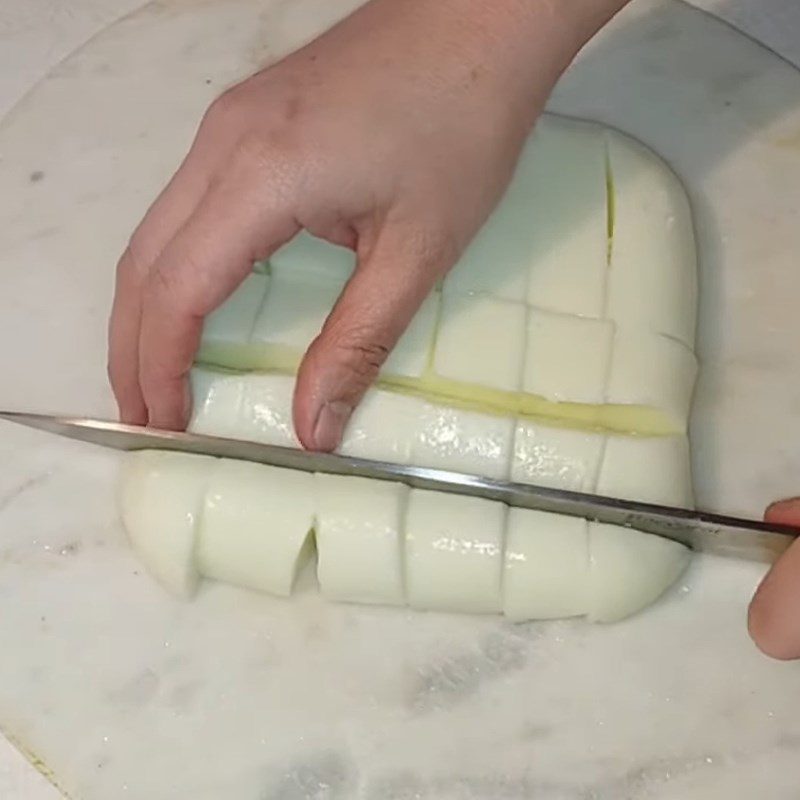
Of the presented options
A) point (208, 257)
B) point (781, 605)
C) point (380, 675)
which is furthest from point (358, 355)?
point (781, 605)

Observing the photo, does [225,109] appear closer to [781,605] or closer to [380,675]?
[380,675]

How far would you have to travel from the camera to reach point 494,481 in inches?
81.6

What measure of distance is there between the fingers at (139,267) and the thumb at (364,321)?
288 millimetres

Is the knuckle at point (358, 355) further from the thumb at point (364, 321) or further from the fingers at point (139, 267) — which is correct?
the fingers at point (139, 267)

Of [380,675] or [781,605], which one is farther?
[380,675]

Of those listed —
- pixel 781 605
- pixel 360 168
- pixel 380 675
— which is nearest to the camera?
pixel 360 168

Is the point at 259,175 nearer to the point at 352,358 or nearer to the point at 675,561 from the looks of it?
the point at 352,358

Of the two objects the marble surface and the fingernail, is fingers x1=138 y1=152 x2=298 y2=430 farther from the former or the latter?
the marble surface

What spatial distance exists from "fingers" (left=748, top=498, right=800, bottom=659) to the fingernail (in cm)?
73

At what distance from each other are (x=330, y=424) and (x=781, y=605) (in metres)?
0.77

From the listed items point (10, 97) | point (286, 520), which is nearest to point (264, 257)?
point (286, 520)

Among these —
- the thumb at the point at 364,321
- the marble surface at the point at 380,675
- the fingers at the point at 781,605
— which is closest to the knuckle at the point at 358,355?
the thumb at the point at 364,321

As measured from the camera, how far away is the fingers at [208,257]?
1915 mm

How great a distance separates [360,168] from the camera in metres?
1.91
